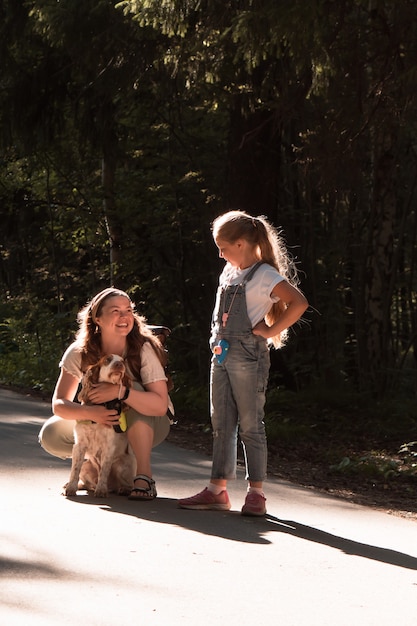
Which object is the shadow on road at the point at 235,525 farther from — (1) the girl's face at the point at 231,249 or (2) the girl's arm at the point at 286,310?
(1) the girl's face at the point at 231,249

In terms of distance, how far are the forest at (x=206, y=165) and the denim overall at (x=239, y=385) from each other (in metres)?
3.75

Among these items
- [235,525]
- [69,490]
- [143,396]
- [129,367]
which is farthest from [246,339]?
[69,490]

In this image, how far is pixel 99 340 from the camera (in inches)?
341

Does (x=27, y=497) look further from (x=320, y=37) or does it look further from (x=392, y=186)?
(x=392, y=186)

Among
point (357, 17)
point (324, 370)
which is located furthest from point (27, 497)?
point (324, 370)

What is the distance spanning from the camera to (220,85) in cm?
1573

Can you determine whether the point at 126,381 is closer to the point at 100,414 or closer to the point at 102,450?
the point at 100,414

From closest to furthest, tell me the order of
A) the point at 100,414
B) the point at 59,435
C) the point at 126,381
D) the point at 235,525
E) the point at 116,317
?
the point at 235,525 → the point at 100,414 → the point at 126,381 → the point at 116,317 → the point at 59,435

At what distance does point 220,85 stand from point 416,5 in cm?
439

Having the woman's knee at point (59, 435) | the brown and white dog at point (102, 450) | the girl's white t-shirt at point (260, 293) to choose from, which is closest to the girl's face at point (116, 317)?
the brown and white dog at point (102, 450)

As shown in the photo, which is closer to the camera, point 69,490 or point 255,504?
point 255,504

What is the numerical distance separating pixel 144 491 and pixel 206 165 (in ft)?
37.9

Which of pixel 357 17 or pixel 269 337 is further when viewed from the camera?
pixel 357 17

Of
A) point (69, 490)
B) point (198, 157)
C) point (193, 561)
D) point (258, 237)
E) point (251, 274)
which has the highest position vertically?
point (198, 157)
